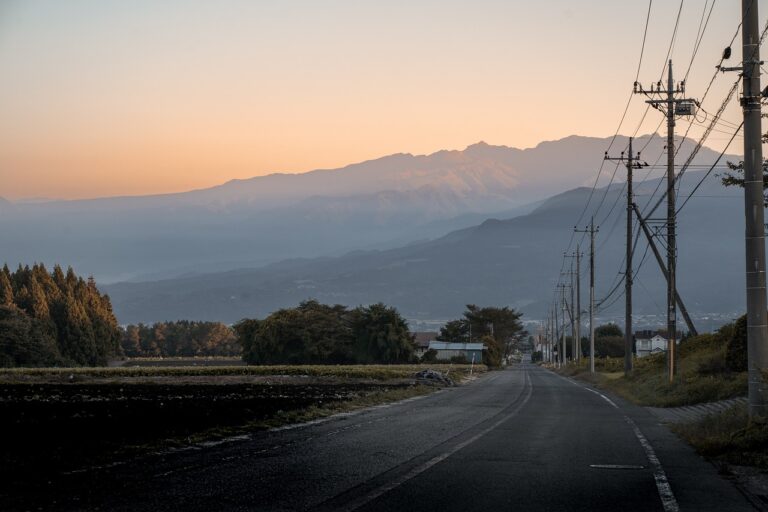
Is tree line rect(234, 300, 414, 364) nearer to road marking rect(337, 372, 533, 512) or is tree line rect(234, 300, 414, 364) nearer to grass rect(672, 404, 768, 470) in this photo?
road marking rect(337, 372, 533, 512)

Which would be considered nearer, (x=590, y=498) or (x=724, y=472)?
(x=590, y=498)

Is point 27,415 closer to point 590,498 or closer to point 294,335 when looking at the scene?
point 590,498

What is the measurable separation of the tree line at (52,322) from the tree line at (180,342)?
151 feet

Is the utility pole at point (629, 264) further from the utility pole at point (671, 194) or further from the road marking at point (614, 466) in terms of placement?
the road marking at point (614, 466)

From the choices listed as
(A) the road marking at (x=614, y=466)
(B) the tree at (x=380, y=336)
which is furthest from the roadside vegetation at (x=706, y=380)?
(B) the tree at (x=380, y=336)

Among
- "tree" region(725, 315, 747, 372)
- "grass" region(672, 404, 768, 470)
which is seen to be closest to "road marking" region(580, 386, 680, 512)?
"grass" region(672, 404, 768, 470)

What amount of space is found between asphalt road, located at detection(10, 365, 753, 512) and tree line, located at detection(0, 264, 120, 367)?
93.0 meters

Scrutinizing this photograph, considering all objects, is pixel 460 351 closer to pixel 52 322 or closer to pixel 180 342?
pixel 180 342

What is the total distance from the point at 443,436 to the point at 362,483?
8169mm

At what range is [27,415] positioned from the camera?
105ft

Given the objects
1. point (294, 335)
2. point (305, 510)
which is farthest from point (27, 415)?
point (294, 335)

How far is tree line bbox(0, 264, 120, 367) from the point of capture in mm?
107812

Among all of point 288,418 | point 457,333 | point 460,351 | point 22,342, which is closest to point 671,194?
point 288,418

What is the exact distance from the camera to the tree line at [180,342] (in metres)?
192
